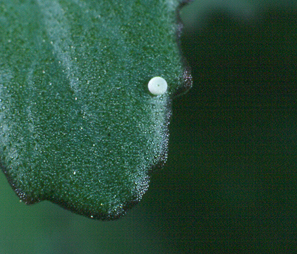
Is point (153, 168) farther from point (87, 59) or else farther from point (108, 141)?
point (87, 59)

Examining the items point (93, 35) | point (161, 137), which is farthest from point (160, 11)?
point (161, 137)

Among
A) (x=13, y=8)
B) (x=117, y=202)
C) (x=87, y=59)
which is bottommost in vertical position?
(x=117, y=202)

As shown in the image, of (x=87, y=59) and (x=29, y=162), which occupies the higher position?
(x=87, y=59)
